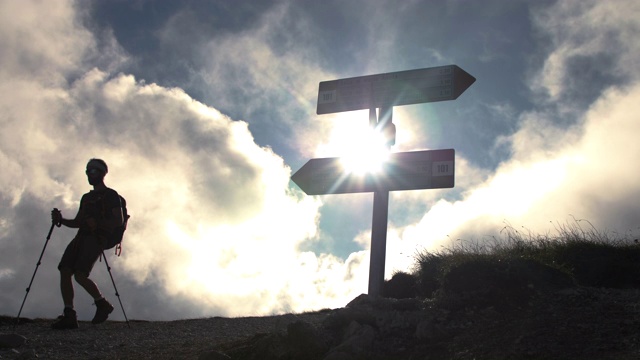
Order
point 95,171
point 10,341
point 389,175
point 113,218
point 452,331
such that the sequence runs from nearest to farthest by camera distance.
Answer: point 452,331, point 10,341, point 389,175, point 113,218, point 95,171

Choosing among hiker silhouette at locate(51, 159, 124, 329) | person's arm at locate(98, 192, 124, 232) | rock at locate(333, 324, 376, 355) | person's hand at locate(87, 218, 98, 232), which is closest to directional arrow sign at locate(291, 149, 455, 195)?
rock at locate(333, 324, 376, 355)

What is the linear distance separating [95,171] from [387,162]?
17.3 feet

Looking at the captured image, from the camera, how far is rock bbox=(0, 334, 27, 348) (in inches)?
288

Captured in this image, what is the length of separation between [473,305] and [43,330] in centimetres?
656

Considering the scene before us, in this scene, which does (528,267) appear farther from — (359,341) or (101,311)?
(101,311)

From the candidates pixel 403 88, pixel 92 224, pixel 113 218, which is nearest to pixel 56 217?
pixel 92 224

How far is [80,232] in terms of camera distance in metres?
9.47

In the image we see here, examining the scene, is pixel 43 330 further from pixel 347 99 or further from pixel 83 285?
pixel 347 99

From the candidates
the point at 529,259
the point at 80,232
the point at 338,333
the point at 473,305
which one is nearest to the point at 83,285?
the point at 80,232

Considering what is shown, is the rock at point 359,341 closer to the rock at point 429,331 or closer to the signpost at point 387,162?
the rock at point 429,331

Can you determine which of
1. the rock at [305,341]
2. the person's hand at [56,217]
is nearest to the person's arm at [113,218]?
the person's hand at [56,217]

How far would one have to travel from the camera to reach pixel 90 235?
9430mm

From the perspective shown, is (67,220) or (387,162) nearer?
(387,162)

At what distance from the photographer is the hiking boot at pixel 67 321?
8.76 meters
